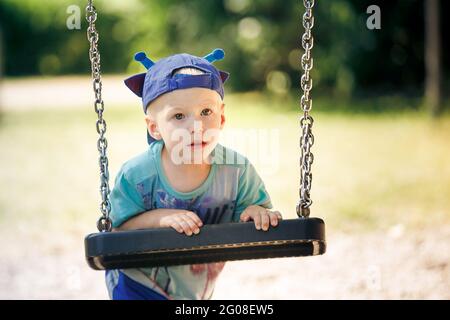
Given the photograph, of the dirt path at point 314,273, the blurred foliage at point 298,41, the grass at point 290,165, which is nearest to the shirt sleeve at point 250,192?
the dirt path at point 314,273

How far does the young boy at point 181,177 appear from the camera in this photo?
8.86ft

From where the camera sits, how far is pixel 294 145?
9.68m

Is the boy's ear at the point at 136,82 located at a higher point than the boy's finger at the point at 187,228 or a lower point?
higher

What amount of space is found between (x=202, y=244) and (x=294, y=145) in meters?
7.14

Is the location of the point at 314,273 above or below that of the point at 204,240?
below

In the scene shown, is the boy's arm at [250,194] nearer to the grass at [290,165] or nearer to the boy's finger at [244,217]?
the boy's finger at [244,217]

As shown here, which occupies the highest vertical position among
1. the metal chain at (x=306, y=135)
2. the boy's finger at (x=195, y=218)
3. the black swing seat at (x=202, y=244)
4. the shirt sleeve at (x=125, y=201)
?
the metal chain at (x=306, y=135)

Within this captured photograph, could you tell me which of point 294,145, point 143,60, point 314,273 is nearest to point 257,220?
point 143,60

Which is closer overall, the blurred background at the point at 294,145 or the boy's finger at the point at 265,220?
the boy's finger at the point at 265,220

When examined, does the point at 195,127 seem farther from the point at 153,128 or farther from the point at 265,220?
the point at 265,220

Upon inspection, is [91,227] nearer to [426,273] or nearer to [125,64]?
[426,273]

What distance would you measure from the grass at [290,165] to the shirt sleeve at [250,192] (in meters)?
2.68

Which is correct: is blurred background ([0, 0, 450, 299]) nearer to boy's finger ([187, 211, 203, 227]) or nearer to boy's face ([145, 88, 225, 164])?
boy's face ([145, 88, 225, 164])
